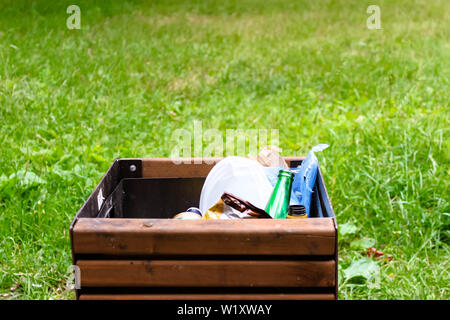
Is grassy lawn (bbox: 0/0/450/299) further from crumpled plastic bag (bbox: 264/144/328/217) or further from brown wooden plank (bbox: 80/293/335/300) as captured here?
brown wooden plank (bbox: 80/293/335/300)

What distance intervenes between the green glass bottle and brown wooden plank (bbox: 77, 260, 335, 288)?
329 millimetres

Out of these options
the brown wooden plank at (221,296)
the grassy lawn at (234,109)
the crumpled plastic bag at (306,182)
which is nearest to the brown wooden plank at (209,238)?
the brown wooden plank at (221,296)

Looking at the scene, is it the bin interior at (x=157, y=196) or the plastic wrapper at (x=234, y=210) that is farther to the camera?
the bin interior at (x=157, y=196)

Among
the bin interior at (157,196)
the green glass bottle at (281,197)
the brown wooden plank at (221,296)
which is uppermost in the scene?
the green glass bottle at (281,197)

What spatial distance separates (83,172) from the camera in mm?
3027

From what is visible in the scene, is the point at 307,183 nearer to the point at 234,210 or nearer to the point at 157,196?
the point at 234,210

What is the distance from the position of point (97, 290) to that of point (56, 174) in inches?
74.6

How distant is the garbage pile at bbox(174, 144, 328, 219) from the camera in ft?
4.54

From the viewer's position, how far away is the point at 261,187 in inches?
63.8

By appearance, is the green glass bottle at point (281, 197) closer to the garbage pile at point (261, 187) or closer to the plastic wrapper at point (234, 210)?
the garbage pile at point (261, 187)

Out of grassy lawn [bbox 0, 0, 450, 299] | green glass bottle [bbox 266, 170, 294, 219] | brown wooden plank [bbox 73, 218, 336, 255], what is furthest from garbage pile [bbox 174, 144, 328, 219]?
grassy lawn [bbox 0, 0, 450, 299]

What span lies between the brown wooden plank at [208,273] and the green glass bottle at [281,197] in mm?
329

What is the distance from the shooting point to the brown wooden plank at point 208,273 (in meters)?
1.17

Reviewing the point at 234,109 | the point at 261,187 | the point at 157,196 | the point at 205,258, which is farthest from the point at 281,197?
the point at 234,109
